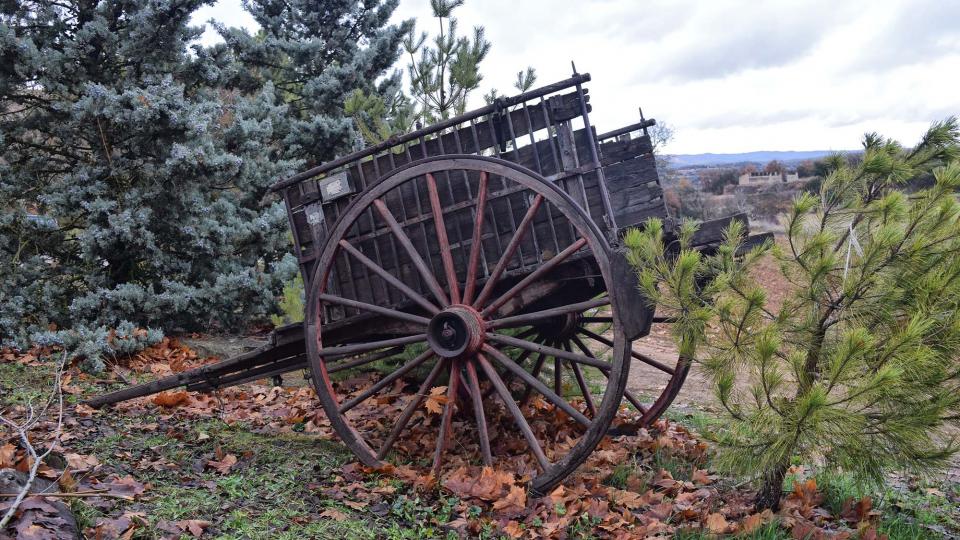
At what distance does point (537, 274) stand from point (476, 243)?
15.6 inches

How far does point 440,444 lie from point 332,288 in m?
1.31

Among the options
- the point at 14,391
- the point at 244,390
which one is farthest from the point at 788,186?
the point at 14,391

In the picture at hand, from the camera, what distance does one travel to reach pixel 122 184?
7.83m

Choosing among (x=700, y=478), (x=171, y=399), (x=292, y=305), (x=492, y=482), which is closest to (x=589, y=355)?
(x=700, y=478)

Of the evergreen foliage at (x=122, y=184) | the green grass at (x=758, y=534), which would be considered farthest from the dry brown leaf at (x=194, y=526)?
the evergreen foliage at (x=122, y=184)

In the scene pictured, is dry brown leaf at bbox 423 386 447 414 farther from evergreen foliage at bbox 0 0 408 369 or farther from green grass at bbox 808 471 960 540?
evergreen foliage at bbox 0 0 408 369

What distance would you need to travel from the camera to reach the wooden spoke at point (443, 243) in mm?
4172

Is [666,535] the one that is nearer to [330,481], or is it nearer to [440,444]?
[440,444]

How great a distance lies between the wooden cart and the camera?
3879 mm

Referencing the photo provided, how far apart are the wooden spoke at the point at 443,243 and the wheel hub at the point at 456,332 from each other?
0.09 m

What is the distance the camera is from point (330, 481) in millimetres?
4227

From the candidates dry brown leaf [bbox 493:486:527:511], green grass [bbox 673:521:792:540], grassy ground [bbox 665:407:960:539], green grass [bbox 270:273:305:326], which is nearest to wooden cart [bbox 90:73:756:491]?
dry brown leaf [bbox 493:486:527:511]

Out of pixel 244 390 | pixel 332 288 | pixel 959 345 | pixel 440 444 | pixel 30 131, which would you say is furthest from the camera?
pixel 30 131

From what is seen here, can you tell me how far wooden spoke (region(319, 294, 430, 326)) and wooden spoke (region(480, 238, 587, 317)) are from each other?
42 cm
